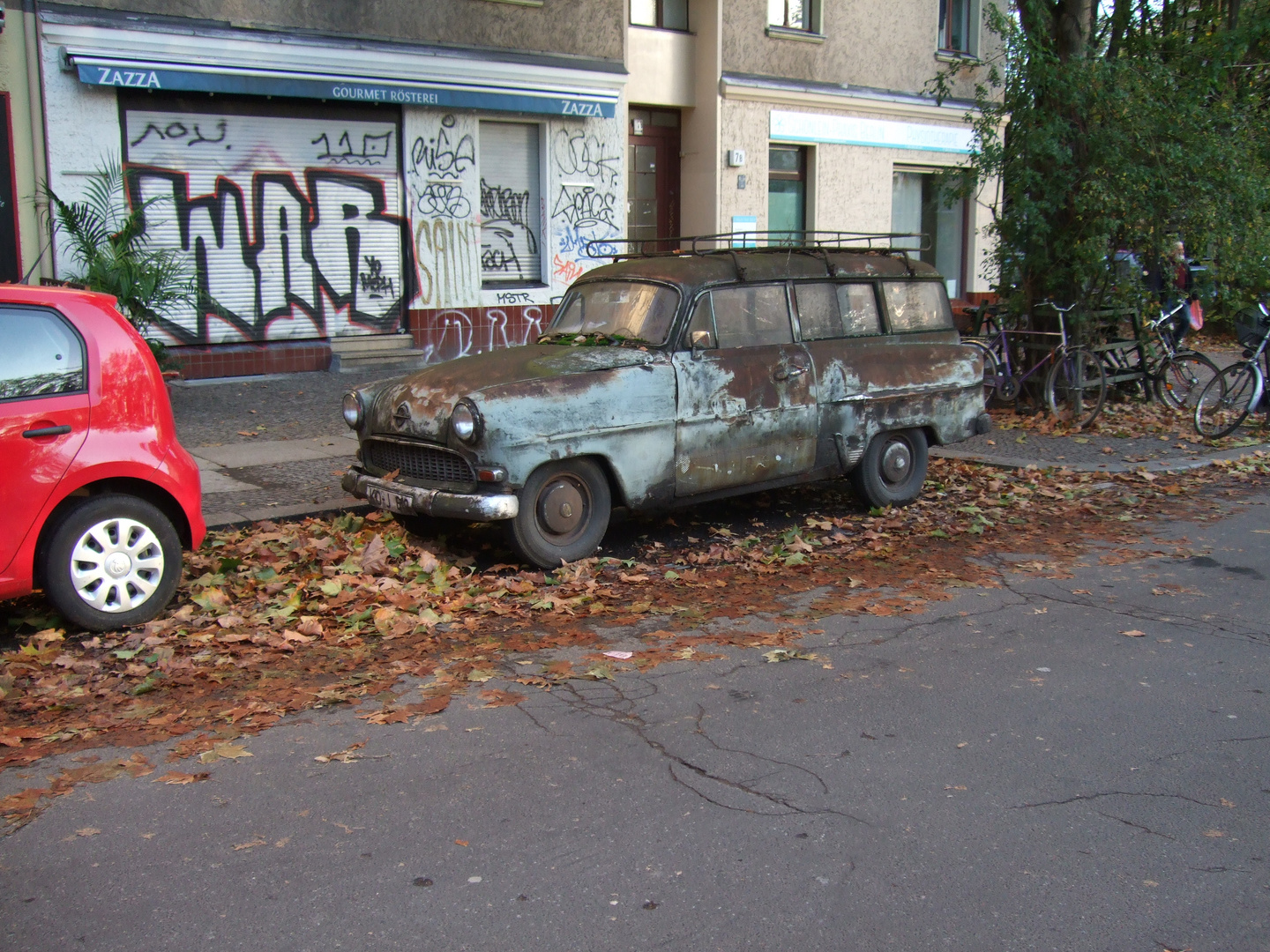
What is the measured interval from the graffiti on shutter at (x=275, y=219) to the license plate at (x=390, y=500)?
7.85 metres

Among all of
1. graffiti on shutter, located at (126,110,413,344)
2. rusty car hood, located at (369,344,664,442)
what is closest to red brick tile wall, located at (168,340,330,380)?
graffiti on shutter, located at (126,110,413,344)

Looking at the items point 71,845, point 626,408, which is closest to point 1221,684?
point 626,408

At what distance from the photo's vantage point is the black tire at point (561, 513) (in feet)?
22.9

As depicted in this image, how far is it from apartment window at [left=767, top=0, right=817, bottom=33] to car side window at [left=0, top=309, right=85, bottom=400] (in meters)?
16.1

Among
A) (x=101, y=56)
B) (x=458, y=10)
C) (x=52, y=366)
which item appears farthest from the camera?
(x=458, y=10)

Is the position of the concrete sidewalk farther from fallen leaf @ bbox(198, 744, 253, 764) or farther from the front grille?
fallen leaf @ bbox(198, 744, 253, 764)

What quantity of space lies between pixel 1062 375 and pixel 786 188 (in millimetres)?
8969

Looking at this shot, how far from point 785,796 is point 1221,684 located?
235cm

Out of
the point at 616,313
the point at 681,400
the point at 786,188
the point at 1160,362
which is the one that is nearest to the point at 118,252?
the point at 616,313

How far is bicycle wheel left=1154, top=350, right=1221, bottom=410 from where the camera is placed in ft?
43.4

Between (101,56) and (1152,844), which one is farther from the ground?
(101,56)

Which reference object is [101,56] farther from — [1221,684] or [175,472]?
[1221,684]

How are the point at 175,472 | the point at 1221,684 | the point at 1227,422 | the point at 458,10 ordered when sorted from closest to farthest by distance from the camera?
1. the point at 1221,684
2. the point at 175,472
3. the point at 1227,422
4. the point at 458,10

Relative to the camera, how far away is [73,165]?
1302 centimetres
